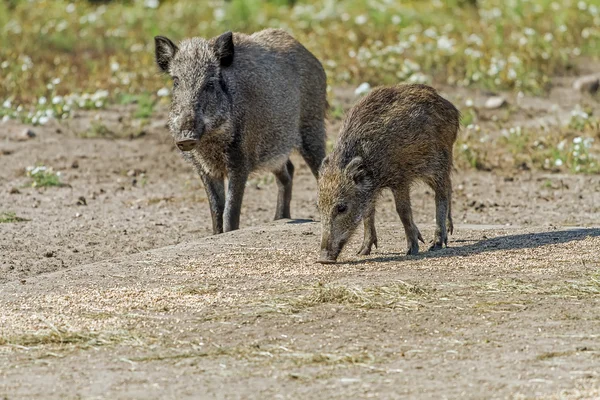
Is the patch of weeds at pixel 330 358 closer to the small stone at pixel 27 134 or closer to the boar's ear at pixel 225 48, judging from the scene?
the boar's ear at pixel 225 48

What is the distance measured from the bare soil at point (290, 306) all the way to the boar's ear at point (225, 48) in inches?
56.6

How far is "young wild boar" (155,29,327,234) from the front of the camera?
9477mm

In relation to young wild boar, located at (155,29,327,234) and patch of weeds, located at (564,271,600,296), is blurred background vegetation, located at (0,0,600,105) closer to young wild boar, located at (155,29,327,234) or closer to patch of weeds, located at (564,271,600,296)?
young wild boar, located at (155,29,327,234)

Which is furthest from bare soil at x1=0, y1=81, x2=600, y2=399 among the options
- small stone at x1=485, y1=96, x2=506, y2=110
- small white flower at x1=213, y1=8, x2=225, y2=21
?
small white flower at x1=213, y1=8, x2=225, y2=21

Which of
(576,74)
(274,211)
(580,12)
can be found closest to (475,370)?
(274,211)

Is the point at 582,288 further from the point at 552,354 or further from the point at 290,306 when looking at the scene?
the point at 290,306

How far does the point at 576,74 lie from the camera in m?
16.4

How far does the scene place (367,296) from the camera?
7027mm

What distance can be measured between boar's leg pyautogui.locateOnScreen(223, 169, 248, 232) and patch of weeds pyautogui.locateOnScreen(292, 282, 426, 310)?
2563 millimetres

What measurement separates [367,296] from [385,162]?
1811 millimetres

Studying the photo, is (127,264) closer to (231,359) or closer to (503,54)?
(231,359)

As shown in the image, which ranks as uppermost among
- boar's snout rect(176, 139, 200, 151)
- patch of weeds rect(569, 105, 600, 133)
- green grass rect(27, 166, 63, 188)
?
patch of weeds rect(569, 105, 600, 133)

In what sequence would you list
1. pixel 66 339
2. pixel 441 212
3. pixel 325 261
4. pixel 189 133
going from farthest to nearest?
1. pixel 189 133
2. pixel 441 212
3. pixel 325 261
4. pixel 66 339

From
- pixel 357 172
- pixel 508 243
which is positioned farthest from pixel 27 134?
pixel 508 243
